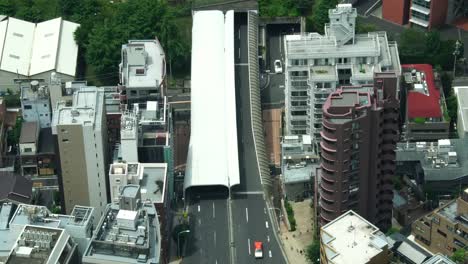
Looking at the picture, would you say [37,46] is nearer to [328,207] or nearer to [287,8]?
[287,8]

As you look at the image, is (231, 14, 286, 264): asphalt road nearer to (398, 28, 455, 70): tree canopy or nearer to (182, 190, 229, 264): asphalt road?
(182, 190, 229, 264): asphalt road

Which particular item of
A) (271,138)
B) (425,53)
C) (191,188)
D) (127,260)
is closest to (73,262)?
(127,260)

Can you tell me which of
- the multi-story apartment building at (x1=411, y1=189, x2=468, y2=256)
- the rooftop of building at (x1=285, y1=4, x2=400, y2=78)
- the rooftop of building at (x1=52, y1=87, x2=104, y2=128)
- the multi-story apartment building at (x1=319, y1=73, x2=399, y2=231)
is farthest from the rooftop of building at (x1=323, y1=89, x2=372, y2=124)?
the rooftop of building at (x1=52, y1=87, x2=104, y2=128)

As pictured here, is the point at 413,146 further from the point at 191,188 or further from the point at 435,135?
the point at 191,188

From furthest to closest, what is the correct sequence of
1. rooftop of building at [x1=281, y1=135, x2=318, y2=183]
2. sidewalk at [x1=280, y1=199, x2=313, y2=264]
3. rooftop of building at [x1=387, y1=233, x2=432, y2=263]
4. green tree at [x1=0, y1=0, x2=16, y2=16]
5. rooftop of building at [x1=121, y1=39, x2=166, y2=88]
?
green tree at [x1=0, y1=0, x2=16, y2=16] → rooftop of building at [x1=121, y1=39, x2=166, y2=88] → rooftop of building at [x1=281, y1=135, x2=318, y2=183] → sidewalk at [x1=280, y1=199, x2=313, y2=264] → rooftop of building at [x1=387, y1=233, x2=432, y2=263]

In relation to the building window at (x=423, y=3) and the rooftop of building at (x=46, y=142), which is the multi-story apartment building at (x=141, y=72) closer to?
the rooftop of building at (x=46, y=142)

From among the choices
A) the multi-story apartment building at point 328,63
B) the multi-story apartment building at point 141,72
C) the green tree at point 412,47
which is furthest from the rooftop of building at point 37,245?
the green tree at point 412,47
